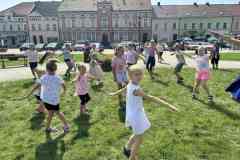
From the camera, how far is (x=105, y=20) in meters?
61.2

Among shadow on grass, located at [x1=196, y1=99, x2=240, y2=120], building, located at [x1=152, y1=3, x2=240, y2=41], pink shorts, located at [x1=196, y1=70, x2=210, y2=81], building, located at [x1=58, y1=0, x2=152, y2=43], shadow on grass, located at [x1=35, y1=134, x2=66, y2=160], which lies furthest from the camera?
building, located at [x1=58, y1=0, x2=152, y2=43]

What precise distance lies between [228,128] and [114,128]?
272cm

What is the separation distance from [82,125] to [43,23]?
210ft

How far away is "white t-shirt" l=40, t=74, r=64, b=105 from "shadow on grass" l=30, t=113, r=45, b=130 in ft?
3.42

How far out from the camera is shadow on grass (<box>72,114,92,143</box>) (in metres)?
5.58

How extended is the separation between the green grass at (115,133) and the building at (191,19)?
2050 inches

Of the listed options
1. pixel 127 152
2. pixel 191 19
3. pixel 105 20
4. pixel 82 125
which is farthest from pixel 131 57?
pixel 105 20

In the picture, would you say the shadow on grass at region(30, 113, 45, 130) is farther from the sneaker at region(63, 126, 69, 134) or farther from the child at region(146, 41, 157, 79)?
the child at region(146, 41, 157, 79)

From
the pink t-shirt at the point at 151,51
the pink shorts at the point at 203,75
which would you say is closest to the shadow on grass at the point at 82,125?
the pink shorts at the point at 203,75

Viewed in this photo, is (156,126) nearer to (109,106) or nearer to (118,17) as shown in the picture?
(109,106)

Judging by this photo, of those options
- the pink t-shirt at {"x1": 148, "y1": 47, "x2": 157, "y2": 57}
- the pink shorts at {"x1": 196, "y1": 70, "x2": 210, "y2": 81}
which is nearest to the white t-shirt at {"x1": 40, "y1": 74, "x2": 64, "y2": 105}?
the pink shorts at {"x1": 196, "y1": 70, "x2": 210, "y2": 81}

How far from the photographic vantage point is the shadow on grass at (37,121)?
6.13 meters

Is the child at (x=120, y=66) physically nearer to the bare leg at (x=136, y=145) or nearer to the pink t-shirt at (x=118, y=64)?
the pink t-shirt at (x=118, y=64)

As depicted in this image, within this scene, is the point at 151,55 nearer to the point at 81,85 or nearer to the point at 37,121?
the point at 81,85
